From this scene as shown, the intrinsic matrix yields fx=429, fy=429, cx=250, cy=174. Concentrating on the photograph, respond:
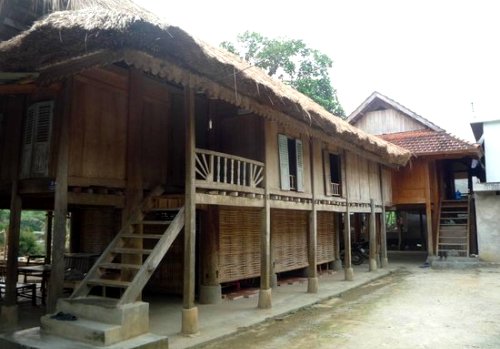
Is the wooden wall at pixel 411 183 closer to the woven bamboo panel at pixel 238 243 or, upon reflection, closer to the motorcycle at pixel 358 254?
the motorcycle at pixel 358 254

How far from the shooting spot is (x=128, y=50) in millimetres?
5332

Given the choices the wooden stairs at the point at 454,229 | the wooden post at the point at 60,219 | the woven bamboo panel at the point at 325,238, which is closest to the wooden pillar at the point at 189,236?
the wooden post at the point at 60,219

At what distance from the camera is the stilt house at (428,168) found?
1647 cm

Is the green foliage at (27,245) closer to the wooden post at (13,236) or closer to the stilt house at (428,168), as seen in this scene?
the wooden post at (13,236)

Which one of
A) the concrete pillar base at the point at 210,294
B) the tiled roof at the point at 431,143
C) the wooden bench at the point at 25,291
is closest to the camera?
the wooden bench at the point at 25,291

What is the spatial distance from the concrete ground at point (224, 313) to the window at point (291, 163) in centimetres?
254

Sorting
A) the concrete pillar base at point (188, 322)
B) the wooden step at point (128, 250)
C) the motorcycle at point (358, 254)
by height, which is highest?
the wooden step at point (128, 250)

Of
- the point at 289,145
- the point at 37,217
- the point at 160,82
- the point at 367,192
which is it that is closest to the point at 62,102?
the point at 160,82

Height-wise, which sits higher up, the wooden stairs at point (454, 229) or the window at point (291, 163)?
the window at point (291, 163)

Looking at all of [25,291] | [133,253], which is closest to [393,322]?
[133,253]

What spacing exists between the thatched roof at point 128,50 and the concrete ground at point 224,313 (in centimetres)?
375

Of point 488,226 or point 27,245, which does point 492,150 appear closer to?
point 488,226

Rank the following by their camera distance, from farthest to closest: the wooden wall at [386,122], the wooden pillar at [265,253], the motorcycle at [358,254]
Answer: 1. the wooden wall at [386,122]
2. the motorcycle at [358,254]
3. the wooden pillar at [265,253]

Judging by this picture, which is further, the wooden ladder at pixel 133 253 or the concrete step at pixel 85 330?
the wooden ladder at pixel 133 253
